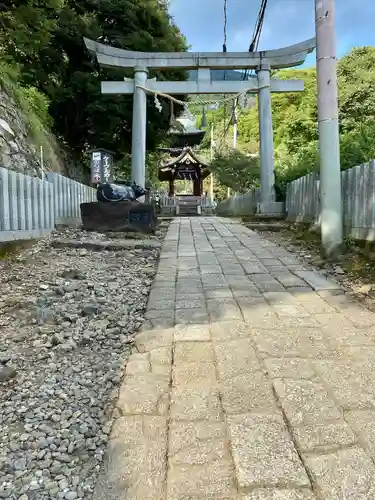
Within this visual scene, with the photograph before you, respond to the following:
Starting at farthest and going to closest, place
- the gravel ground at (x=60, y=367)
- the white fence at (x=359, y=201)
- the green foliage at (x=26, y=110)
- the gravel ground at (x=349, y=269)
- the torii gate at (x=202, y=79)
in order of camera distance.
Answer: the torii gate at (x=202, y=79) < the green foliage at (x=26, y=110) < the white fence at (x=359, y=201) < the gravel ground at (x=349, y=269) < the gravel ground at (x=60, y=367)

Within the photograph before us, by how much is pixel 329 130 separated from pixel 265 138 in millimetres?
6741

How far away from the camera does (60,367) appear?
2.14 meters

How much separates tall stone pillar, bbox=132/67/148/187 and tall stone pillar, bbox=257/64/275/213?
301cm

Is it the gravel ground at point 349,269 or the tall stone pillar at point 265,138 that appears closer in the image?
the gravel ground at point 349,269

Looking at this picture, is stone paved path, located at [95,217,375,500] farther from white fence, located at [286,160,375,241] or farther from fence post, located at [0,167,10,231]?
fence post, located at [0,167,10,231]

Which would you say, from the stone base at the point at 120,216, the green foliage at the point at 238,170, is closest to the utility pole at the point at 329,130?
the stone base at the point at 120,216

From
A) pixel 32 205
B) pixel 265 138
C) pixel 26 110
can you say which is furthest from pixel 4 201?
pixel 265 138

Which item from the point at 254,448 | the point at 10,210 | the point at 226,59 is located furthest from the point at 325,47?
the point at 226,59

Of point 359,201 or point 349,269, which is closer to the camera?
point 349,269

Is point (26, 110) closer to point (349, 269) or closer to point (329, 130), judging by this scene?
point (329, 130)

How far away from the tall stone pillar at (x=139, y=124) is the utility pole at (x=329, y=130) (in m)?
6.61

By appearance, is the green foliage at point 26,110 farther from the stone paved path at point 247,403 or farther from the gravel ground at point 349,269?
the stone paved path at point 247,403

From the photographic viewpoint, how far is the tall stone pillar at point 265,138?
1057cm

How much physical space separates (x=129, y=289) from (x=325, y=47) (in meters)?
3.36
